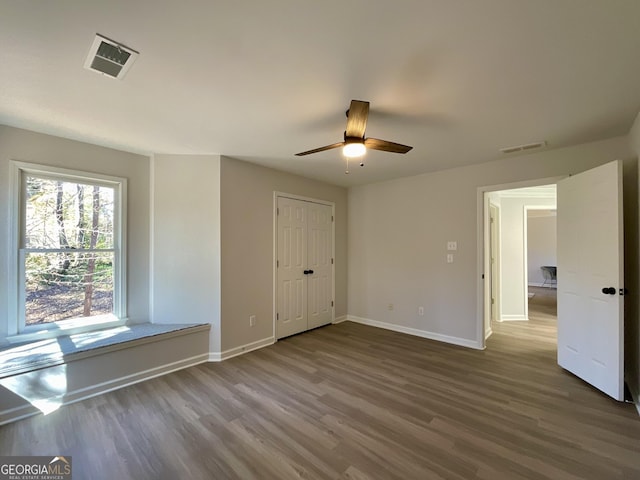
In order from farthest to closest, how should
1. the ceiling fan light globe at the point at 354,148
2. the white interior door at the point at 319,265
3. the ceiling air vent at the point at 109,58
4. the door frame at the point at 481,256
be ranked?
the white interior door at the point at 319,265, the door frame at the point at 481,256, the ceiling fan light globe at the point at 354,148, the ceiling air vent at the point at 109,58

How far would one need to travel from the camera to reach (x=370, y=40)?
149 cm

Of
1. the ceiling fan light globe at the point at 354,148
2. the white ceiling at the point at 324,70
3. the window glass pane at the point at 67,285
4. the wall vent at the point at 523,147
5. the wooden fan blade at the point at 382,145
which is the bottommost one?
the window glass pane at the point at 67,285

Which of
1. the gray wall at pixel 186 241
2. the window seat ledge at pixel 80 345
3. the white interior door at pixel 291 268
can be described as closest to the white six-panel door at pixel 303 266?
the white interior door at pixel 291 268

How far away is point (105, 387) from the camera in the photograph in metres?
2.62

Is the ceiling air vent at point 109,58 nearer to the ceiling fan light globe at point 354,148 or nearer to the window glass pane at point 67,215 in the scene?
the ceiling fan light globe at point 354,148

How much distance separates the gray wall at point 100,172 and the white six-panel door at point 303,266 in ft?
5.50

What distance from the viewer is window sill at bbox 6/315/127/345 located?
267 cm

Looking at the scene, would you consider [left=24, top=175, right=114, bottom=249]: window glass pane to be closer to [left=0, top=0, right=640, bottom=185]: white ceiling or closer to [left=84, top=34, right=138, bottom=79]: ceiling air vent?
[left=0, top=0, right=640, bottom=185]: white ceiling

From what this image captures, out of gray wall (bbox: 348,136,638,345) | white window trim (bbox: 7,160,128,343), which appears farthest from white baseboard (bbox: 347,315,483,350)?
white window trim (bbox: 7,160,128,343)

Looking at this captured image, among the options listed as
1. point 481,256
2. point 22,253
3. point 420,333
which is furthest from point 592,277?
point 22,253

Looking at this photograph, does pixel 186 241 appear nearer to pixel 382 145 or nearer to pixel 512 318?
pixel 382 145

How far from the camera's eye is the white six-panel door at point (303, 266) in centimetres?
406

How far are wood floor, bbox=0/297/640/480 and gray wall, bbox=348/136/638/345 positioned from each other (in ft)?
3.30

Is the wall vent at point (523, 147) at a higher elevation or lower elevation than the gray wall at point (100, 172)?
higher
